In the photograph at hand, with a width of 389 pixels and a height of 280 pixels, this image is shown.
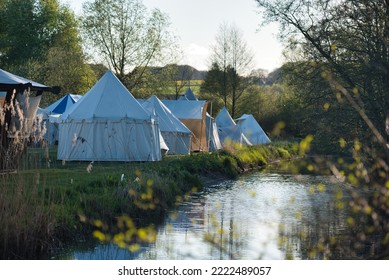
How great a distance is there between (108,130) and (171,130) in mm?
6407

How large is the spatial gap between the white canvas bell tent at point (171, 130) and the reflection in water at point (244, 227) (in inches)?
379

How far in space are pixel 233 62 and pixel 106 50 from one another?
34.0ft

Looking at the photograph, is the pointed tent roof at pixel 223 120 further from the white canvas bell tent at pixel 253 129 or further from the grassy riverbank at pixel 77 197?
the grassy riverbank at pixel 77 197

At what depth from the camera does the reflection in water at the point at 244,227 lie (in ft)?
36.4

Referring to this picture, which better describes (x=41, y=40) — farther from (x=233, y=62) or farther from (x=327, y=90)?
(x=327, y=90)

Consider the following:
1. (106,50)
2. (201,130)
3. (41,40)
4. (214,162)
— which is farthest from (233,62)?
(214,162)

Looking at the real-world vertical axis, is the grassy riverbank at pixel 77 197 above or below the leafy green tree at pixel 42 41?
below

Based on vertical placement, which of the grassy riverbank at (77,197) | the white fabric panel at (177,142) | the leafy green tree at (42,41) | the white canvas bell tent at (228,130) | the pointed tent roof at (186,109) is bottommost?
the grassy riverbank at (77,197)

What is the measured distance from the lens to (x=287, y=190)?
71.9 feet

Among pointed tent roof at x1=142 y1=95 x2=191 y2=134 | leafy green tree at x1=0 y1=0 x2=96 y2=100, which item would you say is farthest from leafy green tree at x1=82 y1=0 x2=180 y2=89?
pointed tent roof at x1=142 y1=95 x2=191 y2=134

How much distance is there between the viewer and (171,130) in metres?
31.1

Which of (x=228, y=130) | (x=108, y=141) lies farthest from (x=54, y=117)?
(x=108, y=141)

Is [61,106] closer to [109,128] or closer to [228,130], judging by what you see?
[228,130]

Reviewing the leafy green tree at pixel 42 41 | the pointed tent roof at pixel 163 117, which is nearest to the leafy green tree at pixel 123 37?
the leafy green tree at pixel 42 41
